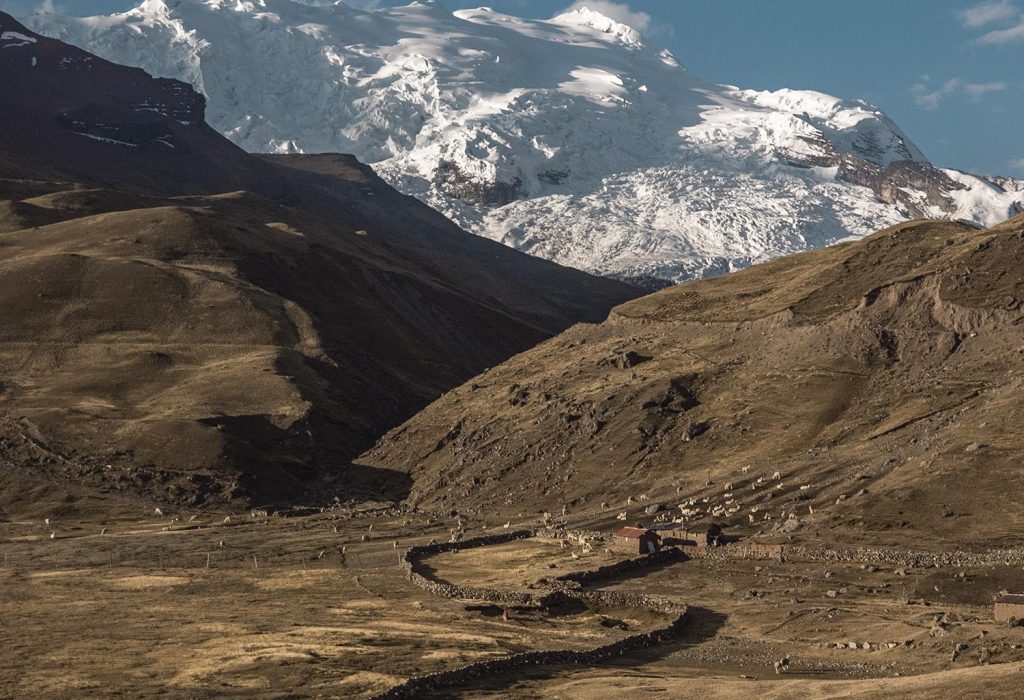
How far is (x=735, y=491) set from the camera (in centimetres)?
13225

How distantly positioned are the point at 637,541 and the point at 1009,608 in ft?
131

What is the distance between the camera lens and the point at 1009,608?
271ft

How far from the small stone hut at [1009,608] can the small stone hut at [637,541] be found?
1485 inches

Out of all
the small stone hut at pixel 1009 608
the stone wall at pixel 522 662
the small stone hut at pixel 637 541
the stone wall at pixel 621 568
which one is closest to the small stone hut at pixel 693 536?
the small stone hut at pixel 637 541

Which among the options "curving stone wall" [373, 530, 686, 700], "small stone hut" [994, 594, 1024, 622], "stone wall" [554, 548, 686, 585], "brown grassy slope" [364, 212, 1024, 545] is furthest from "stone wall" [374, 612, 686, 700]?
"brown grassy slope" [364, 212, 1024, 545]

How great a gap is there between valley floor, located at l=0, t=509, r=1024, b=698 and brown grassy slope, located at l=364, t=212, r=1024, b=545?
691 inches

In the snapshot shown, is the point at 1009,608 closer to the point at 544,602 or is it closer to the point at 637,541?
the point at 544,602

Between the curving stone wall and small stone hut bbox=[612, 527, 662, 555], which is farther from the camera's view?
small stone hut bbox=[612, 527, 662, 555]

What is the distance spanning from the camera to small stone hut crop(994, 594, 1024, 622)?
270ft

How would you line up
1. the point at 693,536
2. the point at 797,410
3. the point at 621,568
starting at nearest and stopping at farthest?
1. the point at 621,568
2. the point at 693,536
3. the point at 797,410

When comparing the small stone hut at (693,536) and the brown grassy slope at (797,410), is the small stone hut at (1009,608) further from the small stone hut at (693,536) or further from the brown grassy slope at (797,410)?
the small stone hut at (693,536)

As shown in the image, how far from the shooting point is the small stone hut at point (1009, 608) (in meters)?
82.2

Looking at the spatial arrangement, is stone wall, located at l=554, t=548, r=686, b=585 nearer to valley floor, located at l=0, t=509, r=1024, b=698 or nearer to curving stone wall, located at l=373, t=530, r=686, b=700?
curving stone wall, located at l=373, t=530, r=686, b=700

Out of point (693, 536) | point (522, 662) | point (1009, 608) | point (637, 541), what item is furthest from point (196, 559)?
point (1009, 608)
